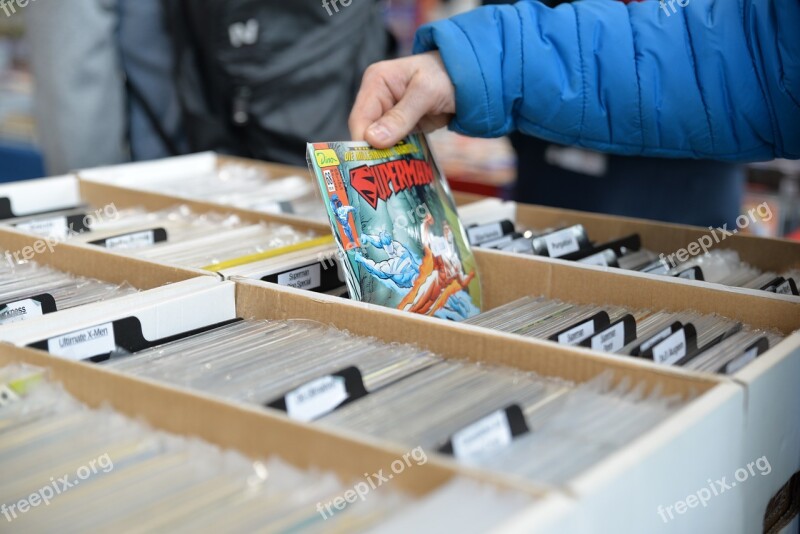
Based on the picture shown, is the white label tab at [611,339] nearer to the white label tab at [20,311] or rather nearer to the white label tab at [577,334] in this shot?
the white label tab at [577,334]

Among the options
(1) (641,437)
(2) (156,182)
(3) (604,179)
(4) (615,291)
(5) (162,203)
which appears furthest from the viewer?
(3) (604,179)

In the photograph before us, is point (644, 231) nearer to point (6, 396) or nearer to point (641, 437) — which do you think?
point (641, 437)

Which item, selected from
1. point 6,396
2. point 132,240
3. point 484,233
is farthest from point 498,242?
point 6,396

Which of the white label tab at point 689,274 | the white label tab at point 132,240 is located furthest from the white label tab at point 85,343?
the white label tab at point 689,274

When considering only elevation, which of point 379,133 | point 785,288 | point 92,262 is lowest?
point 785,288

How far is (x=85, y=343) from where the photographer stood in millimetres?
1047

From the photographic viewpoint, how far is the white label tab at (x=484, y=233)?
60.9 inches

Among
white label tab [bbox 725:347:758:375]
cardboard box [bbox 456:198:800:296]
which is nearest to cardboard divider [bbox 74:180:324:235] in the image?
cardboard box [bbox 456:198:800:296]

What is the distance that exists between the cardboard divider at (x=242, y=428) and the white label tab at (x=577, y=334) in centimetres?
38

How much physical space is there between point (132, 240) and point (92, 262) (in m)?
0.17

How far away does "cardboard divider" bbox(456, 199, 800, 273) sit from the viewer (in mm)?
1488

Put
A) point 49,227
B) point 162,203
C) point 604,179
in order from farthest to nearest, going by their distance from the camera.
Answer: point 604,179, point 162,203, point 49,227

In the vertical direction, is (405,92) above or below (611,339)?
above

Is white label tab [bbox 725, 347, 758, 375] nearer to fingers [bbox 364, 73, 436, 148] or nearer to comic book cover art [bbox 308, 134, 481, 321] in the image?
comic book cover art [bbox 308, 134, 481, 321]
